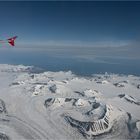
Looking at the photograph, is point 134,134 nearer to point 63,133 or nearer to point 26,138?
point 63,133

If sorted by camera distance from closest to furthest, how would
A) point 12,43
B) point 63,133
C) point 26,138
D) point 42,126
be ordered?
point 12,43 < point 26,138 < point 63,133 < point 42,126

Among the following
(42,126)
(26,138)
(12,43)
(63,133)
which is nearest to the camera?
(12,43)

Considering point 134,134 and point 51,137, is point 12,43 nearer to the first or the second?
point 51,137

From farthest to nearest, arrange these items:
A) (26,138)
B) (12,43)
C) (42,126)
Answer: (42,126)
(26,138)
(12,43)

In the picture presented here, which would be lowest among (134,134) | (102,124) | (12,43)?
(134,134)

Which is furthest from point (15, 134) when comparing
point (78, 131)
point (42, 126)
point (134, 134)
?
point (134, 134)

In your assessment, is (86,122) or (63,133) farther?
(86,122)

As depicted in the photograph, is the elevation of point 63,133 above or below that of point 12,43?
below

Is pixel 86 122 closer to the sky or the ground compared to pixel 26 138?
closer to the sky

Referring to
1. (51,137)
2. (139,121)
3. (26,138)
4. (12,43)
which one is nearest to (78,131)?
(51,137)
